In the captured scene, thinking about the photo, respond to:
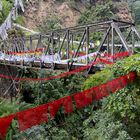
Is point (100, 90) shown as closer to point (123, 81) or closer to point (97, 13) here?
point (123, 81)

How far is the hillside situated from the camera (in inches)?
1233

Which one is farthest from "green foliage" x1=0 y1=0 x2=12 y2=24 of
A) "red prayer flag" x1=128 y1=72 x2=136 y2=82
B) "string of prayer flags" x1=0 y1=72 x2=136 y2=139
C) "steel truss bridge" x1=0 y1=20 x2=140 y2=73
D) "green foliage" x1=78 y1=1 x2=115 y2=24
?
"red prayer flag" x1=128 y1=72 x2=136 y2=82

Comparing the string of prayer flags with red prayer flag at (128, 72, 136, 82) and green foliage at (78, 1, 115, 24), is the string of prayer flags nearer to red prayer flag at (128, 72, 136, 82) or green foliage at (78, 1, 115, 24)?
red prayer flag at (128, 72, 136, 82)

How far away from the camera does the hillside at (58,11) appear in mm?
31312

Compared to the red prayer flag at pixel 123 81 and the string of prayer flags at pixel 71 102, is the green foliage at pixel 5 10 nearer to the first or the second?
the string of prayer flags at pixel 71 102

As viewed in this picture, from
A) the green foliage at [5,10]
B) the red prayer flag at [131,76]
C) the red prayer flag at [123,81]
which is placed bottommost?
the red prayer flag at [123,81]

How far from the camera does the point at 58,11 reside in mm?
32781

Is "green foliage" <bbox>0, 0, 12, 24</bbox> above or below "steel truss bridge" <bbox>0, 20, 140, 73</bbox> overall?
above

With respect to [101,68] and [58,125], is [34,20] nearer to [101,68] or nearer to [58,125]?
[58,125]

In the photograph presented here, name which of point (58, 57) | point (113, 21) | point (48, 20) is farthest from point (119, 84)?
point (48, 20)

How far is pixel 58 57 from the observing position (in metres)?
10.6

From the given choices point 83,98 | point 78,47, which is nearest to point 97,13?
point 78,47

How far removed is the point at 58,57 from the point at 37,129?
11.2 feet

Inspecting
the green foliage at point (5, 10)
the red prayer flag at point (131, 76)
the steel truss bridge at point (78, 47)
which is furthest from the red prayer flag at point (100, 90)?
the green foliage at point (5, 10)
